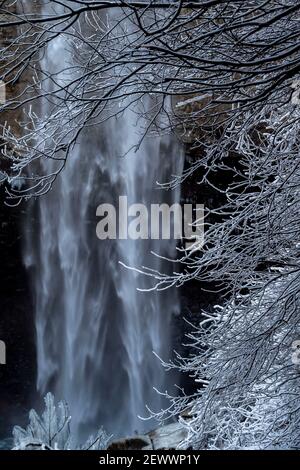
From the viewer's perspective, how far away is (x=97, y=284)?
11.4 meters

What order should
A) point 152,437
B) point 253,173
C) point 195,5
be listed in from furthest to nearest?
point 152,437, point 253,173, point 195,5

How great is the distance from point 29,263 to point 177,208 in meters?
3.17

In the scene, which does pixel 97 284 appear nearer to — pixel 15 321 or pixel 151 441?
pixel 15 321

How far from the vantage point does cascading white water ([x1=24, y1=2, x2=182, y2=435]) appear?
11.2m

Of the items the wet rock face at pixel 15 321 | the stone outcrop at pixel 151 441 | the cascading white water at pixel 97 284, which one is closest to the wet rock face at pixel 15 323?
the wet rock face at pixel 15 321

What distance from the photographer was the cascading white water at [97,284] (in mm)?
11234

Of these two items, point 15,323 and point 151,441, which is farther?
point 15,323

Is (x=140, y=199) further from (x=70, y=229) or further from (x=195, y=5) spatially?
(x=195, y=5)

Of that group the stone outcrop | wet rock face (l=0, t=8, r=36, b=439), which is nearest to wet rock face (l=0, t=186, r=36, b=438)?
wet rock face (l=0, t=8, r=36, b=439)

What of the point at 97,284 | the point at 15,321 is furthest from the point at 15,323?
the point at 97,284

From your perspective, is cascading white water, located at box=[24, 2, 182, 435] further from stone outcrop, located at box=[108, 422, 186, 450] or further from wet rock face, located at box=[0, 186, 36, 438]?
stone outcrop, located at box=[108, 422, 186, 450]

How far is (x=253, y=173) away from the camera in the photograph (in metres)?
3.56

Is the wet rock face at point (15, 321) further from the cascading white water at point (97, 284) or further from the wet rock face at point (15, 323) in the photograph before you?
the cascading white water at point (97, 284)
